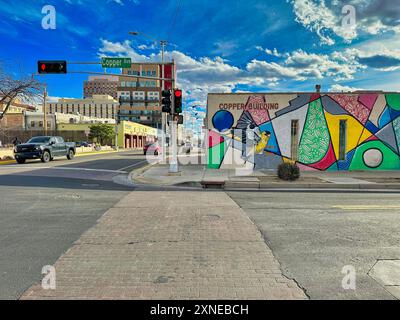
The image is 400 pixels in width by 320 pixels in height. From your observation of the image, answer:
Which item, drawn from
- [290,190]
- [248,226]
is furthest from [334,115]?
[248,226]

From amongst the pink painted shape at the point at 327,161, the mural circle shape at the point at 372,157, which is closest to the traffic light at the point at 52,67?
the pink painted shape at the point at 327,161

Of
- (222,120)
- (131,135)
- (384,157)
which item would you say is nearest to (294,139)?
(222,120)

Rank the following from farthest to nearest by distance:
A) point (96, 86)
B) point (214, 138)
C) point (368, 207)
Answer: point (96, 86), point (214, 138), point (368, 207)

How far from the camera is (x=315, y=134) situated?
17094mm

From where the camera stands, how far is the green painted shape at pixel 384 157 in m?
17.0

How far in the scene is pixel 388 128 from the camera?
17.0 meters

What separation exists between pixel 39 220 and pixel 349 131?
54.1ft

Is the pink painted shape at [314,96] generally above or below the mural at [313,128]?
above

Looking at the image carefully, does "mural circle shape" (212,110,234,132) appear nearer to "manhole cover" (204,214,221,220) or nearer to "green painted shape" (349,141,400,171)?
"green painted shape" (349,141,400,171)

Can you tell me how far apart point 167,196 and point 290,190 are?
4882 millimetres

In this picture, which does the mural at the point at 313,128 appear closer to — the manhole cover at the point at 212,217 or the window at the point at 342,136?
the window at the point at 342,136

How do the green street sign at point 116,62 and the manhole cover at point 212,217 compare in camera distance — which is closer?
the manhole cover at point 212,217

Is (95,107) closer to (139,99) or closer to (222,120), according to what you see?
(139,99)

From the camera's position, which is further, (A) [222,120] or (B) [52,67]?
(A) [222,120]
